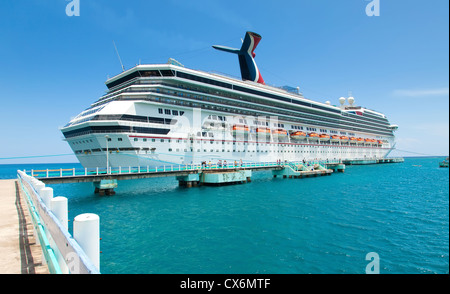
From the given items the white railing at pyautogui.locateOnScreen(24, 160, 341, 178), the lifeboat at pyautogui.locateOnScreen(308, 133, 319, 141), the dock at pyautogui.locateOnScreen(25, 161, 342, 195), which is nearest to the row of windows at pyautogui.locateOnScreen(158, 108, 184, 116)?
the white railing at pyautogui.locateOnScreen(24, 160, 341, 178)

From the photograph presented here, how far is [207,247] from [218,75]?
41267 millimetres

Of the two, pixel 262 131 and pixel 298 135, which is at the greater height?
pixel 262 131

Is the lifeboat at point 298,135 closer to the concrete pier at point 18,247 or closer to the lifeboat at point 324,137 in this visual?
the lifeboat at point 324,137

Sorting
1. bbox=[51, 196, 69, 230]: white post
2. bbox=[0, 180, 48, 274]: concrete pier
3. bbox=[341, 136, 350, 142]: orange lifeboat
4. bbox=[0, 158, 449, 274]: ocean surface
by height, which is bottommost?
bbox=[0, 158, 449, 274]: ocean surface

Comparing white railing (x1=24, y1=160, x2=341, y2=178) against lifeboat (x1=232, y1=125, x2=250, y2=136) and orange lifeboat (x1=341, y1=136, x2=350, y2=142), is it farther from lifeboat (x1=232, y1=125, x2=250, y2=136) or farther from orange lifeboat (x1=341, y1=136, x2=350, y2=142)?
orange lifeboat (x1=341, y1=136, x2=350, y2=142)

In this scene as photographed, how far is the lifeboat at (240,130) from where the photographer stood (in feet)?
146

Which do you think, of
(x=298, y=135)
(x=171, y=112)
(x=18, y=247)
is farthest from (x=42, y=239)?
(x=298, y=135)

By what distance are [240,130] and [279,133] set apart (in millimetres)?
12650

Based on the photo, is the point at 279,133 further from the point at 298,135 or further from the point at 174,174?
the point at 174,174

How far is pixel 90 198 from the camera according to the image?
79.7 ft

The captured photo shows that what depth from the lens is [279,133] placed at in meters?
53.9

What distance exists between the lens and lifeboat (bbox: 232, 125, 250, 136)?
146ft
